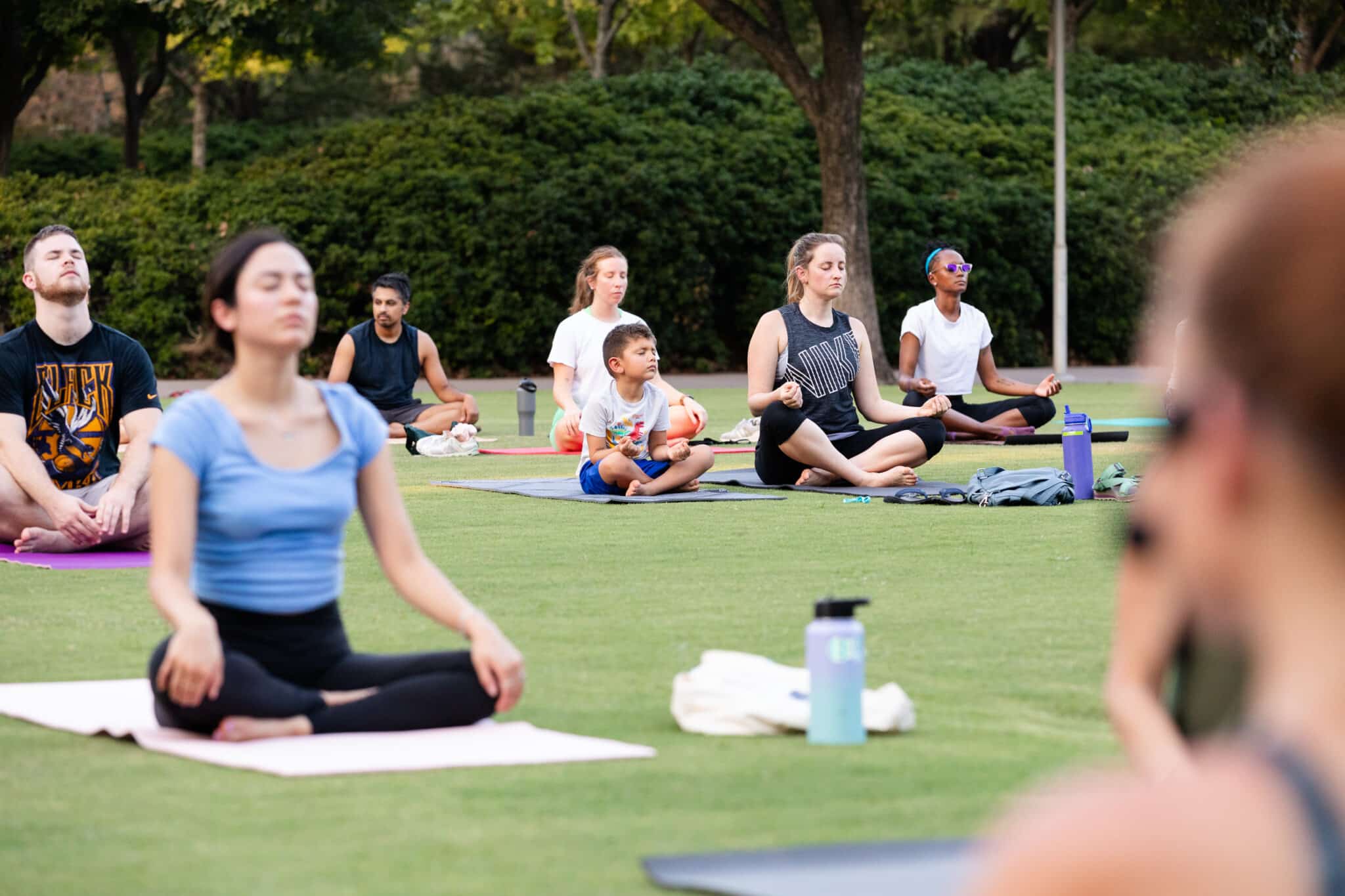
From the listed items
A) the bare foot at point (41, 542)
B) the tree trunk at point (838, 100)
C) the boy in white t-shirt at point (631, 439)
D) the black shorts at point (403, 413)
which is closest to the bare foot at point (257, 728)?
the bare foot at point (41, 542)

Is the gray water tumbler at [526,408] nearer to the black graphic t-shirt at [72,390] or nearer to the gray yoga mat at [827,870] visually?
the black graphic t-shirt at [72,390]

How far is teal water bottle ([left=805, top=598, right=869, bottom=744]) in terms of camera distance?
4730 millimetres

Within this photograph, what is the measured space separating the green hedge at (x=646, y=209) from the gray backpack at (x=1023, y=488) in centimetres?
1674

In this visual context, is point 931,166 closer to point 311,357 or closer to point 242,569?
point 311,357

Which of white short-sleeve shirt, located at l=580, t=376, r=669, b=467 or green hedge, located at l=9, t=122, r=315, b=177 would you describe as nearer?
white short-sleeve shirt, located at l=580, t=376, r=669, b=467

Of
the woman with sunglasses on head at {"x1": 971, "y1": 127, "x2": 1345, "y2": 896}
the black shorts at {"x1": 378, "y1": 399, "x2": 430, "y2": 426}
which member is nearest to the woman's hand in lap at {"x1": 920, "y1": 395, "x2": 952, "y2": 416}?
the black shorts at {"x1": 378, "y1": 399, "x2": 430, "y2": 426}

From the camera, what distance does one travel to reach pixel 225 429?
491 cm

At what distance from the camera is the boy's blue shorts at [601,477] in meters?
11.8

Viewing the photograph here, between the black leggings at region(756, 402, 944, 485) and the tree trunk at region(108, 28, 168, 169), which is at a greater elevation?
the tree trunk at region(108, 28, 168, 169)

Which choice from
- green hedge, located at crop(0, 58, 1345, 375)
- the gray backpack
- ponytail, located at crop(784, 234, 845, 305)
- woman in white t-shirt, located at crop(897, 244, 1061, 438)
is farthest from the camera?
green hedge, located at crop(0, 58, 1345, 375)

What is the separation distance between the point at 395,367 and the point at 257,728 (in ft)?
37.8

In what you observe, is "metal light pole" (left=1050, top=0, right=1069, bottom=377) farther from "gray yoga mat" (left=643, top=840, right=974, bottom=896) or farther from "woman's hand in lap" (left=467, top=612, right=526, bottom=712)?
"gray yoga mat" (left=643, top=840, right=974, bottom=896)

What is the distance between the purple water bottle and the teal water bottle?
651cm

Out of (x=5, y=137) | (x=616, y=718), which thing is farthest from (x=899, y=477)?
(x=5, y=137)
